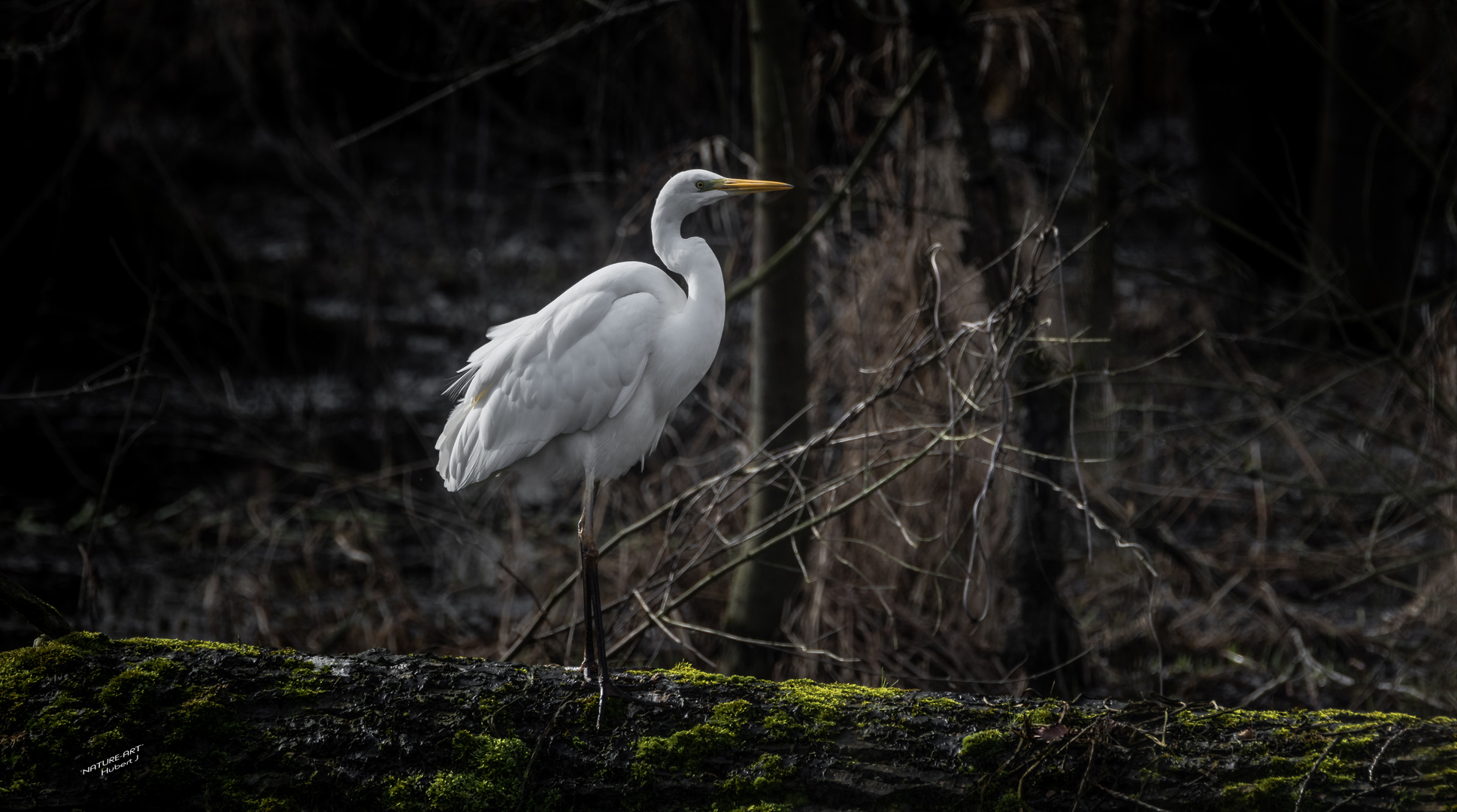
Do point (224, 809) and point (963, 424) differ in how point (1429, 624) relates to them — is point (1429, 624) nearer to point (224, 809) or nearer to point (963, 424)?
point (963, 424)

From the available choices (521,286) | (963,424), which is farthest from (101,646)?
(521,286)

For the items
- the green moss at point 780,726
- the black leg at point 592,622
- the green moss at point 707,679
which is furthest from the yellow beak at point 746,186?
the green moss at point 780,726

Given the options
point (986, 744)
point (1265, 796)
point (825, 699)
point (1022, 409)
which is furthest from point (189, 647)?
point (1022, 409)

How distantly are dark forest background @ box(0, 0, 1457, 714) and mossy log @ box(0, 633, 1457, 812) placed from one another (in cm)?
53

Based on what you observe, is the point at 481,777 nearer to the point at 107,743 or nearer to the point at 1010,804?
the point at 107,743

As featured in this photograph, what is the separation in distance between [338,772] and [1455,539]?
417 cm

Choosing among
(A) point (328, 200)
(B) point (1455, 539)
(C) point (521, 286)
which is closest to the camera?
(B) point (1455, 539)

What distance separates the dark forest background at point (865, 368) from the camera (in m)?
3.71

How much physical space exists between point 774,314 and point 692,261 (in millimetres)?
1167

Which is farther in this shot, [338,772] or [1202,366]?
[1202,366]

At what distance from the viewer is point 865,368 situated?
4113 mm

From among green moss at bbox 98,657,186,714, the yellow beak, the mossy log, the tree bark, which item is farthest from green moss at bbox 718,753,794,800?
the tree bark

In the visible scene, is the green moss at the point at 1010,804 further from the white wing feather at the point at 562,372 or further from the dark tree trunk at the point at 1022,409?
the white wing feather at the point at 562,372

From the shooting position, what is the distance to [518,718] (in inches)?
90.5
